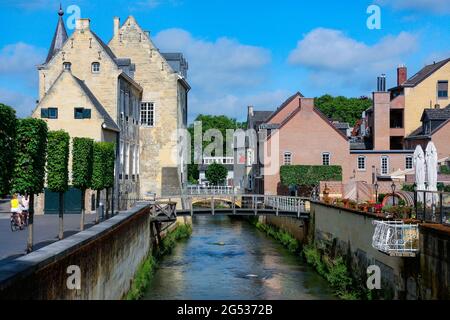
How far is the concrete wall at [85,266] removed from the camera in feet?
34.0

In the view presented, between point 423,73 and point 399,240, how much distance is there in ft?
146

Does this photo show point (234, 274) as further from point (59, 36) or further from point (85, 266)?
point (59, 36)

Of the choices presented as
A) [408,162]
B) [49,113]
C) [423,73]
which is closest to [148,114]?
[49,113]

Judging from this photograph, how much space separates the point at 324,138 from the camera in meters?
51.4

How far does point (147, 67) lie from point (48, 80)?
8.49m

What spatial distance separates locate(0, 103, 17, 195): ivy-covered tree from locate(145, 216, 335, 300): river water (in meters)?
10.5

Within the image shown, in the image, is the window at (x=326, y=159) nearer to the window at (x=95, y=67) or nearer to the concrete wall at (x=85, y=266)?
the window at (x=95, y=67)

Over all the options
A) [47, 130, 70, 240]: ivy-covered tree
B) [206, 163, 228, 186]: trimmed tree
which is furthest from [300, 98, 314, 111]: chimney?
[206, 163, 228, 186]: trimmed tree

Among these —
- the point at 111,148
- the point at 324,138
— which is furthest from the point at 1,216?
the point at 324,138

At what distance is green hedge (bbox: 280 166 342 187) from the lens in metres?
49.9

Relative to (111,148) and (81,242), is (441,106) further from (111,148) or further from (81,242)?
(81,242)

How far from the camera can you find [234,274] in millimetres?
29172

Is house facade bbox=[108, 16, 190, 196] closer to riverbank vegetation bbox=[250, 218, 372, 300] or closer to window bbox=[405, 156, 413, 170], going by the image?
riverbank vegetation bbox=[250, 218, 372, 300]

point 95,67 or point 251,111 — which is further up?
point 251,111
